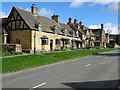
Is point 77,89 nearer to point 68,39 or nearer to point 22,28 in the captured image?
point 22,28

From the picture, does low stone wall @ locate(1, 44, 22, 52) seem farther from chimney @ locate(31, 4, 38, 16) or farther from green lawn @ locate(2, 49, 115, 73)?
chimney @ locate(31, 4, 38, 16)

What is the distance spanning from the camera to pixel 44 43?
5997cm

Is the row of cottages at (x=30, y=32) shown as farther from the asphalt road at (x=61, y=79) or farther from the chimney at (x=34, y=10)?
the asphalt road at (x=61, y=79)

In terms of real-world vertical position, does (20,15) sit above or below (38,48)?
above

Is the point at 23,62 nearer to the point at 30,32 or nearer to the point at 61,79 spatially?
the point at 61,79

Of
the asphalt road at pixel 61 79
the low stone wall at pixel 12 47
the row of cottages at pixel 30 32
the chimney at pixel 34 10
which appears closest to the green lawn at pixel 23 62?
the asphalt road at pixel 61 79

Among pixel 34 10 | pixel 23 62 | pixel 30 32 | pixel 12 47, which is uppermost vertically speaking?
pixel 34 10

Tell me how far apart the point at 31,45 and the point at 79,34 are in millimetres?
41694

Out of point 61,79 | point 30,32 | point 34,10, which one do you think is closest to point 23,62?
point 61,79

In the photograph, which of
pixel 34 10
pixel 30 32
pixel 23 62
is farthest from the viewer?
pixel 34 10

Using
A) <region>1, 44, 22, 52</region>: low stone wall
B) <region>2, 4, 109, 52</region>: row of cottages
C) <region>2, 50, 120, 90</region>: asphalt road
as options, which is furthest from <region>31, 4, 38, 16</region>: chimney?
<region>2, 50, 120, 90</region>: asphalt road

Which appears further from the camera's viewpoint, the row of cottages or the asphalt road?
the row of cottages

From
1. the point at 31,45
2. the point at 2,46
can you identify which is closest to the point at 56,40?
the point at 31,45

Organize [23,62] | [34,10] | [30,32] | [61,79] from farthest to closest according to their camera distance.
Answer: [34,10] < [30,32] < [23,62] < [61,79]
